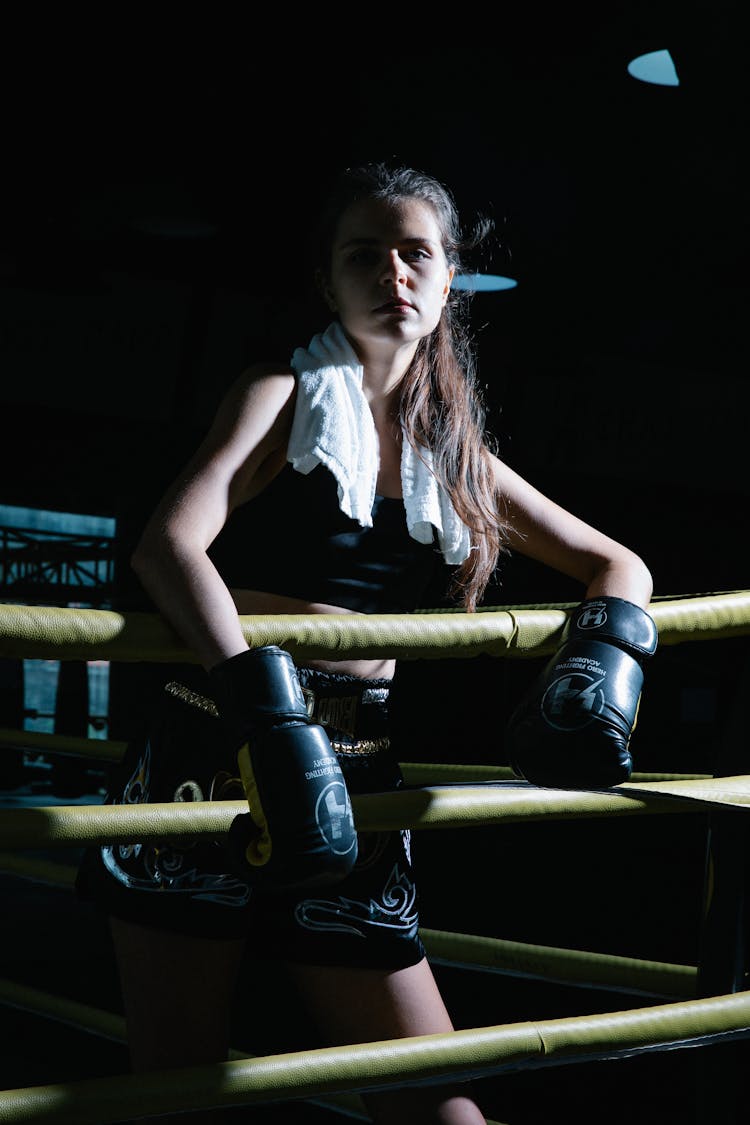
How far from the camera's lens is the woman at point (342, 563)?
3.43 ft

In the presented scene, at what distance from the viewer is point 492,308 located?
21.4 feet

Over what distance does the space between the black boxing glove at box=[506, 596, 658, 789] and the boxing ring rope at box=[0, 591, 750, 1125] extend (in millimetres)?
39

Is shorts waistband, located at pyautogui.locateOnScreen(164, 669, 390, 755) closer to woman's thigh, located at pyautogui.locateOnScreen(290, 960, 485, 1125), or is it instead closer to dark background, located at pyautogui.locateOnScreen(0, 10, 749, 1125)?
woman's thigh, located at pyautogui.locateOnScreen(290, 960, 485, 1125)

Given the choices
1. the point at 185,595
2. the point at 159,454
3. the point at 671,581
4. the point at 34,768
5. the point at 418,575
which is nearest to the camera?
the point at 185,595

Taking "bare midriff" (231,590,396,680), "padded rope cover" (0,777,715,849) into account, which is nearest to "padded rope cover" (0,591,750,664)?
"padded rope cover" (0,777,715,849)

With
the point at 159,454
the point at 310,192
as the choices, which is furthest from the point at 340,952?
the point at 159,454

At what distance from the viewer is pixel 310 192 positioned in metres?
4.93

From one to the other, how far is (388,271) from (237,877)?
0.64 metres

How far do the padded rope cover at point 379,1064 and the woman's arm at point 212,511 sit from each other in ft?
1.04

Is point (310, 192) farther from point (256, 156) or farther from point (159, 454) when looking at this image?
point (159, 454)

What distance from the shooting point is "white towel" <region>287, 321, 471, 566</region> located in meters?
1.08

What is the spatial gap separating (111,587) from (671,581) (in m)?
3.98

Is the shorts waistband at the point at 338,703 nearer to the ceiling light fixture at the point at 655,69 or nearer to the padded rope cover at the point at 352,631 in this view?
the padded rope cover at the point at 352,631

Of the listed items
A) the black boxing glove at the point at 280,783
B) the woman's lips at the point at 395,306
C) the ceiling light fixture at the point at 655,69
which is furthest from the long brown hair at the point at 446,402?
the ceiling light fixture at the point at 655,69
